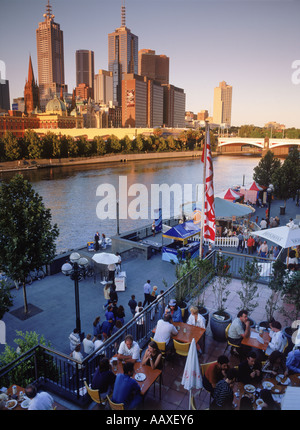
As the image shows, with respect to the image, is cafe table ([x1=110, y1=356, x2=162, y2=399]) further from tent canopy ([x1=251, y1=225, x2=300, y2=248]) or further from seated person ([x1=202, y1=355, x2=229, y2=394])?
tent canopy ([x1=251, y1=225, x2=300, y2=248])

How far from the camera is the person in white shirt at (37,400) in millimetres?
4891

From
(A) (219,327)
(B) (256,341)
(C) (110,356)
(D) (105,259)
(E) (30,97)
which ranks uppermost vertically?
(E) (30,97)

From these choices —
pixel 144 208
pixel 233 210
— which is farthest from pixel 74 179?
pixel 233 210

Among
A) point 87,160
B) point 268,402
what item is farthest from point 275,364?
point 87,160

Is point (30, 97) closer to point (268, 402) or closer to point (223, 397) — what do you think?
point (223, 397)

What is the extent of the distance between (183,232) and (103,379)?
1152 cm

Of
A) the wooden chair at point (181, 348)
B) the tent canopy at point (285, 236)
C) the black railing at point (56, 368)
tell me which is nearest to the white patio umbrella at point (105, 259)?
the black railing at point (56, 368)

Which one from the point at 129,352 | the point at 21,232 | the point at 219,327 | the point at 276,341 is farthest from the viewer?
the point at 21,232

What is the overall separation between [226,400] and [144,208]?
1323 inches

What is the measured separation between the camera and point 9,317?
11852mm

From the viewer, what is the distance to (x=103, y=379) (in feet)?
18.3

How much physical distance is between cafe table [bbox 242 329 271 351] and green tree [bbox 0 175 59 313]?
25.2 ft

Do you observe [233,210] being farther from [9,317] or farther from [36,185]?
[36,185]
